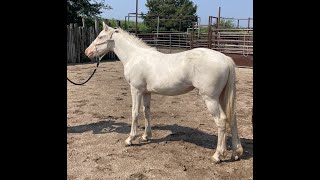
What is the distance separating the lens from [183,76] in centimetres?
361

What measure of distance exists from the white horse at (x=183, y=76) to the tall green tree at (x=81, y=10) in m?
14.2

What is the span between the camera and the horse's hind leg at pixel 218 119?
11.3 ft

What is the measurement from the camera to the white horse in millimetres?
3389

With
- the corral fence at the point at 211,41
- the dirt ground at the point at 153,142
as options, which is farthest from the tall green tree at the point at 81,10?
the dirt ground at the point at 153,142

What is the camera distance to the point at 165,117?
219 inches

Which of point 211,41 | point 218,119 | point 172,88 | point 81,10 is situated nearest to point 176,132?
point 172,88

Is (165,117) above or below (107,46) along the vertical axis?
below

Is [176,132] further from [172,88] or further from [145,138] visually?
Result: [172,88]

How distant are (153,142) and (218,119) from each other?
45.7 inches

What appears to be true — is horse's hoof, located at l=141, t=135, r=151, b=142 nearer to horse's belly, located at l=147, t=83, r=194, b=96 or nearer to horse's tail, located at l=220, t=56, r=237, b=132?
horse's belly, located at l=147, t=83, r=194, b=96

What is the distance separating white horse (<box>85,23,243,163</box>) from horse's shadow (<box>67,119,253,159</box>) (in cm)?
38
